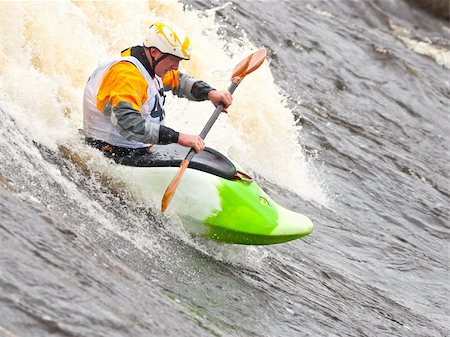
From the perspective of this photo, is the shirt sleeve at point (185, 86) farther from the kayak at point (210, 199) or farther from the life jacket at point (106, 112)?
the kayak at point (210, 199)

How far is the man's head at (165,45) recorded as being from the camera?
19.1ft

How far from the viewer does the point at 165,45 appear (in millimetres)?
5824

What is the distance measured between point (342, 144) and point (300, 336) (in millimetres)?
6219

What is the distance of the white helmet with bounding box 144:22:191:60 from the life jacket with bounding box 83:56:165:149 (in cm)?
18

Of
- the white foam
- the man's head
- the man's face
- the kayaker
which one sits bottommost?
the white foam

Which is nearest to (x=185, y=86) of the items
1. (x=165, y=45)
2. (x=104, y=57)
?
(x=165, y=45)

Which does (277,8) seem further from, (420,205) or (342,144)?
(420,205)

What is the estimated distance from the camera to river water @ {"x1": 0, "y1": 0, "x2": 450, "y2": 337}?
13.5ft

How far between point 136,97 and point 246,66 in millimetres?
1176

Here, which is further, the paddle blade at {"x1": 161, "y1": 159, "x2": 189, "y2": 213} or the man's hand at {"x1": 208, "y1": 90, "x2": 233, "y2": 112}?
the man's hand at {"x1": 208, "y1": 90, "x2": 233, "y2": 112}

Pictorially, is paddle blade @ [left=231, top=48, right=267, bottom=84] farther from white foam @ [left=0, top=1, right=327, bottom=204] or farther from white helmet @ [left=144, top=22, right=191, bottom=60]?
white foam @ [left=0, top=1, right=327, bottom=204]

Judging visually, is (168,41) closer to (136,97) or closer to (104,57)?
(136,97)

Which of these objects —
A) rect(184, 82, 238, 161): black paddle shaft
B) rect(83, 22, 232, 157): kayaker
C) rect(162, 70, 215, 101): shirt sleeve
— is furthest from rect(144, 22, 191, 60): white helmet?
rect(162, 70, 215, 101): shirt sleeve

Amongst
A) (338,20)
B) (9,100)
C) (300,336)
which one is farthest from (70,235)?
(338,20)
